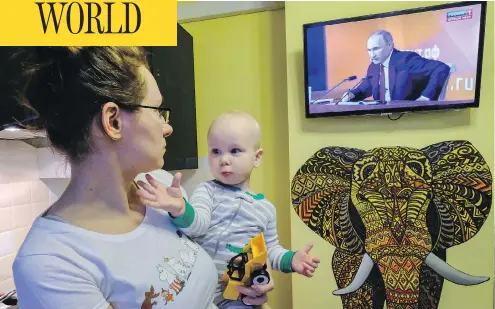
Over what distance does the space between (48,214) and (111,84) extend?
0.25 meters

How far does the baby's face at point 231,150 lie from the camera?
3.02ft

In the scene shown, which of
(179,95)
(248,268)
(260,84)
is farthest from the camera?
(260,84)

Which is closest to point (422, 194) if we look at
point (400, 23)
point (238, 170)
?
point (400, 23)

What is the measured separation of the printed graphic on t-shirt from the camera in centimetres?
62

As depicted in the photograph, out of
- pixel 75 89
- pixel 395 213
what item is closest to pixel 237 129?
pixel 75 89

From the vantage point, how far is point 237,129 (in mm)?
927

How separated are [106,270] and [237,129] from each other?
1.56 ft

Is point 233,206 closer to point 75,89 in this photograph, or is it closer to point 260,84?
point 75,89

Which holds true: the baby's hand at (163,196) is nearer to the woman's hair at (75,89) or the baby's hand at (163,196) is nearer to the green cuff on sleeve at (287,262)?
the woman's hair at (75,89)

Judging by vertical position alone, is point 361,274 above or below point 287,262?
below

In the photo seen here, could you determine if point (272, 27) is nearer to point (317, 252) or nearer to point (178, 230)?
point (317, 252)

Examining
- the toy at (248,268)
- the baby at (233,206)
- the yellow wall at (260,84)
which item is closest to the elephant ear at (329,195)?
the yellow wall at (260,84)

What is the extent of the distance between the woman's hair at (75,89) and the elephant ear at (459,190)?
1351 mm

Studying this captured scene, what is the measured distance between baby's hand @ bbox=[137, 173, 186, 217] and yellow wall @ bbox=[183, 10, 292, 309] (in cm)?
106
